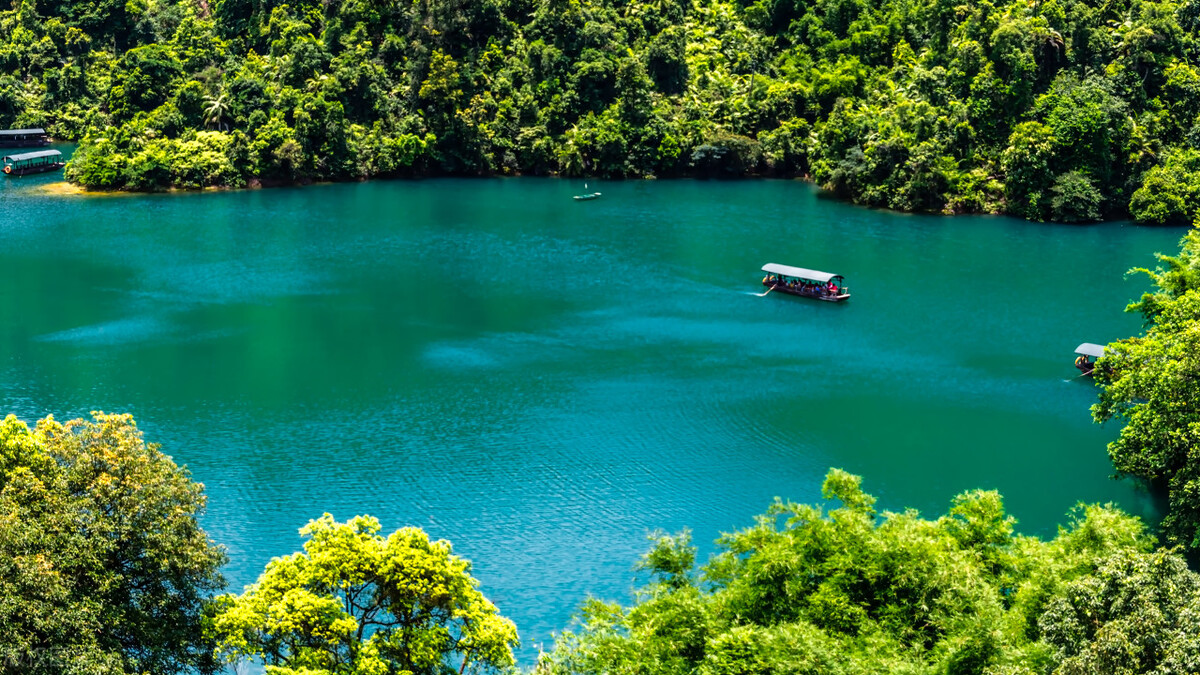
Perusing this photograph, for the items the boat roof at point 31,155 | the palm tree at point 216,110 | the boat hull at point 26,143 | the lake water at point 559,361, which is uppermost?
the palm tree at point 216,110

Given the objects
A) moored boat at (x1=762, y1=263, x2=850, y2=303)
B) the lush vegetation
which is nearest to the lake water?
moored boat at (x1=762, y1=263, x2=850, y2=303)

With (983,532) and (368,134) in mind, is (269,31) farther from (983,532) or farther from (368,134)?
(983,532)

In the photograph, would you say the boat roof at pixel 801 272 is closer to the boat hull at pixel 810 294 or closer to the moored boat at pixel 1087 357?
the boat hull at pixel 810 294

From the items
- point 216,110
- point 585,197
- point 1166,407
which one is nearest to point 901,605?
point 1166,407

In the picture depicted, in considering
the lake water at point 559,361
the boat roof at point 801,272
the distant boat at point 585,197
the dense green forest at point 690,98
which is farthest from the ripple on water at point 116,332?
the distant boat at point 585,197

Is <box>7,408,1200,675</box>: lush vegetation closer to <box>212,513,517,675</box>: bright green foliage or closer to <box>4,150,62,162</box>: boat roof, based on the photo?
<box>212,513,517,675</box>: bright green foliage

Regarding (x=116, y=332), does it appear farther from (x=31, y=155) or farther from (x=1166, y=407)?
(x=31, y=155)

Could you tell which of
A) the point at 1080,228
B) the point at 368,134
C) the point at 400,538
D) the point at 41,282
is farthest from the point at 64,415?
the point at 1080,228
